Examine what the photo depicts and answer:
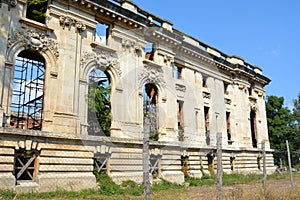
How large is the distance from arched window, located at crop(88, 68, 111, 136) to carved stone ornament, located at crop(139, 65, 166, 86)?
2699 millimetres

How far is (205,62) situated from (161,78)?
6043 mm

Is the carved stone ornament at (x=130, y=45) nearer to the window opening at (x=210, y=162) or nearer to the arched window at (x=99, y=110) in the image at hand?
the arched window at (x=99, y=110)

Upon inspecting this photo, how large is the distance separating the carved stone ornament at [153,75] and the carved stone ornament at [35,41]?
19.1ft

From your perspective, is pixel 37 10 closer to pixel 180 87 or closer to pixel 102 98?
pixel 102 98

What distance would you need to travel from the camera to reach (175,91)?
20.9 meters

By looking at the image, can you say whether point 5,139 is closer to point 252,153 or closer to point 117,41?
point 117,41

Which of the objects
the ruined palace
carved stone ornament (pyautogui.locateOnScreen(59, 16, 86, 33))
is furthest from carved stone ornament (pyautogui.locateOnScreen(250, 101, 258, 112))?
carved stone ornament (pyautogui.locateOnScreen(59, 16, 86, 33))

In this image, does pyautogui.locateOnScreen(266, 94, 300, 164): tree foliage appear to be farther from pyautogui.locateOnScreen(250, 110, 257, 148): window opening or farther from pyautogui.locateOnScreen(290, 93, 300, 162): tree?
pyautogui.locateOnScreen(250, 110, 257, 148): window opening

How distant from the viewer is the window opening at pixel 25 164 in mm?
12484

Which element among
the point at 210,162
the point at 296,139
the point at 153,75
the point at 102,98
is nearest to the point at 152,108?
the point at 153,75

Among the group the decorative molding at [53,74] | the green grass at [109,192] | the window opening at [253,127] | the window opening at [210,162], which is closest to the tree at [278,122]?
the window opening at [253,127]

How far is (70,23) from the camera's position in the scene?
1542 cm

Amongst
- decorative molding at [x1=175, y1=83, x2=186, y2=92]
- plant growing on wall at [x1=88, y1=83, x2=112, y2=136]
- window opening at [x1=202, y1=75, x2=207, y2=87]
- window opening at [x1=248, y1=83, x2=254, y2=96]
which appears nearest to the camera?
plant growing on wall at [x1=88, y1=83, x2=112, y2=136]

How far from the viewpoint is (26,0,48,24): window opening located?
50.1 ft
